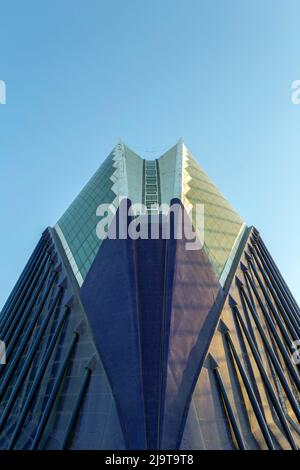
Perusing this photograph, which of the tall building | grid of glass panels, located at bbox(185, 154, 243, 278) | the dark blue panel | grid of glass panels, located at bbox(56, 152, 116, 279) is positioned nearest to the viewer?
the dark blue panel

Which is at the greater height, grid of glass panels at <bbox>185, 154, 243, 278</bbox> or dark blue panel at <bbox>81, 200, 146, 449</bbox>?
grid of glass panels at <bbox>185, 154, 243, 278</bbox>

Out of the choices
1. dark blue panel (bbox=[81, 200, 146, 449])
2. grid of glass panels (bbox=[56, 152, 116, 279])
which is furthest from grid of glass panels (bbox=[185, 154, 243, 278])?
grid of glass panels (bbox=[56, 152, 116, 279])

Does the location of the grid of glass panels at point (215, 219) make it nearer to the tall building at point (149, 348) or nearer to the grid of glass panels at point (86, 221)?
the tall building at point (149, 348)

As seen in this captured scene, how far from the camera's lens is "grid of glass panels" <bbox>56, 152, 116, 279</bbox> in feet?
68.0

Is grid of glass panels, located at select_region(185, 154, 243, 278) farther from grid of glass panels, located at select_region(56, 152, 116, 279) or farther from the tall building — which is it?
grid of glass panels, located at select_region(56, 152, 116, 279)

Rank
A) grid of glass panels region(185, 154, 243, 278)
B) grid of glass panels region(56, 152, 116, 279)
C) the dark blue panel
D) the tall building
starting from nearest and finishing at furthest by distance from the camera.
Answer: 1. the dark blue panel
2. the tall building
3. grid of glass panels region(56, 152, 116, 279)
4. grid of glass panels region(185, 154, 243, 278)

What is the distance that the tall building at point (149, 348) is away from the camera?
13656mm

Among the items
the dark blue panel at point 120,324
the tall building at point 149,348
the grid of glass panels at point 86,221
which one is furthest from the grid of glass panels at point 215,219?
the grid of glass panels at point 86,221

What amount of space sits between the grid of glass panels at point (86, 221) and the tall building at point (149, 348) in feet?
0.47

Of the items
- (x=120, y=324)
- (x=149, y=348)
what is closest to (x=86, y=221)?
(x=120, y=324)

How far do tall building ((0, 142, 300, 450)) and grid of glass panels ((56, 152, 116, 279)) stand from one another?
5.6 inches

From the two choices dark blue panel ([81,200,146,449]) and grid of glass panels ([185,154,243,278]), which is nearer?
dark blue panel ([81,200,146,449])
